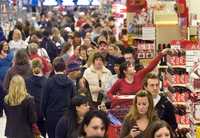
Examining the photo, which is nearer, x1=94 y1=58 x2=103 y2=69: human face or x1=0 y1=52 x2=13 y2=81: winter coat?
x1=94 y1=58 x2=103 y2=69: human face


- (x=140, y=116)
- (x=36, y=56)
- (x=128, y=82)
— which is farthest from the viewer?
(x=36, y=56)

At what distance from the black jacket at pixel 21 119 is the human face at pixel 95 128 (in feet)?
10.9

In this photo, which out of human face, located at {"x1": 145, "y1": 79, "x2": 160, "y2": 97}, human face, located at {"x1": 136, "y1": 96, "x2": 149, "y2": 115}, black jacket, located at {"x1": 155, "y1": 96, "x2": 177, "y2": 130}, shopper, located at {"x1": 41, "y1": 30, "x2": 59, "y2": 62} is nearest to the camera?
human face, located at {"x1": 136, "y1": 96, "x2": 149, "y2": 115}

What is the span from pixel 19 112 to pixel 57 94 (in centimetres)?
59

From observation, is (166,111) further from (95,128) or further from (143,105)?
(95,128)

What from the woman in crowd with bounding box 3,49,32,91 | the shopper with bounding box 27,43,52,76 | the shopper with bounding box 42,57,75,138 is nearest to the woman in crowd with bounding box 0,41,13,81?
the shopper with bounding box 27,43,52,76

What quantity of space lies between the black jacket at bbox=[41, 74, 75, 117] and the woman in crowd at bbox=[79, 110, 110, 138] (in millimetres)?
3431

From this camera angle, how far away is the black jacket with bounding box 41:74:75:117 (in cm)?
893

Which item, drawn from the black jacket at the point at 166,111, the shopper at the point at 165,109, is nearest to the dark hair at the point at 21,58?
the shopper at the point at 165,109

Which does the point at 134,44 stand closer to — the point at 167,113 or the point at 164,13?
the point at 164,13

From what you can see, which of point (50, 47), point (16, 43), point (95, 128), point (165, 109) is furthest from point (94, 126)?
point (50, 47)

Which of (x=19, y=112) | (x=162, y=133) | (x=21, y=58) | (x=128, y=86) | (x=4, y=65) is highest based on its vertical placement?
(x=162, y=133)

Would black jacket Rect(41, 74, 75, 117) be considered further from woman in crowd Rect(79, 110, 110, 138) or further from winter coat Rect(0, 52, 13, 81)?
winter coat Rect(0, 52, 13, 81)

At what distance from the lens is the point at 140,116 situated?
6629 mm
